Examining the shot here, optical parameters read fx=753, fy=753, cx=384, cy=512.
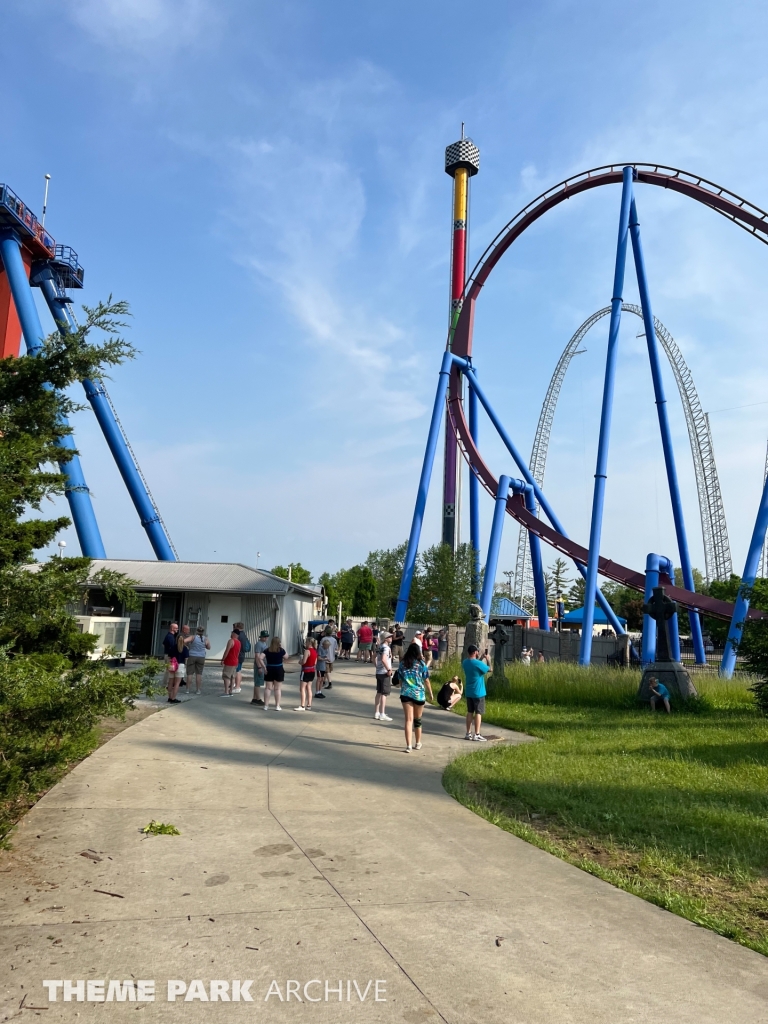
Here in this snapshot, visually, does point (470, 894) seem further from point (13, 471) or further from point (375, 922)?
point (13, 471)

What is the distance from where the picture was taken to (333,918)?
4.08 m

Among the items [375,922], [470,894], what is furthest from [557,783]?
[375,922]

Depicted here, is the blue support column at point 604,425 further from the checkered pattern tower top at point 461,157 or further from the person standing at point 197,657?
the checkered pattern tower top at point 461,157

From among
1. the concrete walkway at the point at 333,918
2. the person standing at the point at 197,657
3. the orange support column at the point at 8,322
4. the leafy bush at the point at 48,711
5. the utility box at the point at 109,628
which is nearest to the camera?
the concrete walkway at the point at 333,918

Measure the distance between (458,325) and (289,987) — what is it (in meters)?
28.8

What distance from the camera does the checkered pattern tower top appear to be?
56.4m

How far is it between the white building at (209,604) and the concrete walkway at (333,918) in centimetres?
1602

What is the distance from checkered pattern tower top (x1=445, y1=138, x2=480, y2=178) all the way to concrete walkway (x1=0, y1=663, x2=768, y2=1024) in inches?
2253

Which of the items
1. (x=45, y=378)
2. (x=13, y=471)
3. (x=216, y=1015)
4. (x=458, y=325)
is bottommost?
(x=216, y=1015)

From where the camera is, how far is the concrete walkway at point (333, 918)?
3.22m

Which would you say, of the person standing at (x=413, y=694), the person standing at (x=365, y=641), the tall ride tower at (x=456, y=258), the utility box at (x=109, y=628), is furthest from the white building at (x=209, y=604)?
the tall ride tower at (x=456, y=258)

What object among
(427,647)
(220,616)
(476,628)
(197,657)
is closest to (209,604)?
(220,616)

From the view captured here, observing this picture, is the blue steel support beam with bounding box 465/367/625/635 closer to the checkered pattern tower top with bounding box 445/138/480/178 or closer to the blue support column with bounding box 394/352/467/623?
the blue support column with bounding box 394/352/467/623

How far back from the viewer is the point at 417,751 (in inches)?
389
